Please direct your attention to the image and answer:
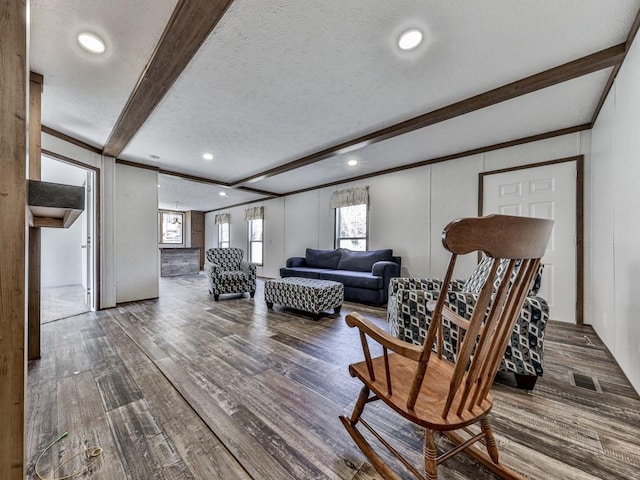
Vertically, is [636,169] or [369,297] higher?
[636,169]

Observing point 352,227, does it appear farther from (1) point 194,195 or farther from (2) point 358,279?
(1) point 194,195

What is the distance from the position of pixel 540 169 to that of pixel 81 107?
17.2 feet

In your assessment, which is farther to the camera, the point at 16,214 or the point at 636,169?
the point at 636,169

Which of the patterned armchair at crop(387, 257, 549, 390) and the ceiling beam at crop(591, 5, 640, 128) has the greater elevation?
the ceiling beam at crop(591, 5, 640, 128)

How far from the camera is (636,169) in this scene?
1694mm

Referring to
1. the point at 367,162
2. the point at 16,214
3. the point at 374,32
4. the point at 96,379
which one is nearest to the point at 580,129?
the point at 367,162

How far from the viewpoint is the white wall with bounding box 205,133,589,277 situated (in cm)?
341

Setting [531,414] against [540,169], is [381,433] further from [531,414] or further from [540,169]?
[540,169]

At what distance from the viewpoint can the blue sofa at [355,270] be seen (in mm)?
4099

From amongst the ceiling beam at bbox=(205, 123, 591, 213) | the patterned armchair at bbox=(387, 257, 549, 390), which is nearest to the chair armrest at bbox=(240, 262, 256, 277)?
the ceiling beam at bbox=(205, 123, 591, 213)

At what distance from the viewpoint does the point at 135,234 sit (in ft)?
14.0

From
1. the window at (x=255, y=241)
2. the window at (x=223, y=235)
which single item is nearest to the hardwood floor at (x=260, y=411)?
the window at (x=255, y=241)

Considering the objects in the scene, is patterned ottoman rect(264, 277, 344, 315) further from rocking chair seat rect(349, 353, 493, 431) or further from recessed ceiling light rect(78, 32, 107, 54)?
recessed ceiling light rect(78, 32, 107, 54)

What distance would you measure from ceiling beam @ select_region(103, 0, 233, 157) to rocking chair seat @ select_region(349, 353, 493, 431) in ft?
6.75
